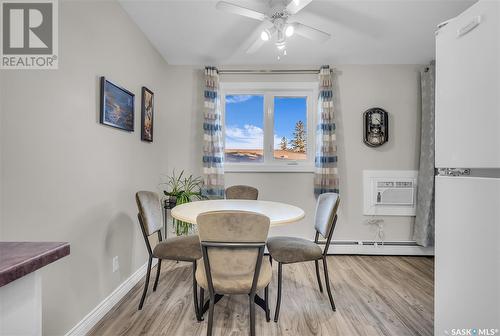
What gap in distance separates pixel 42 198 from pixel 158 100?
78.6 inches

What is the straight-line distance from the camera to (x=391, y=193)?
317 centimetres

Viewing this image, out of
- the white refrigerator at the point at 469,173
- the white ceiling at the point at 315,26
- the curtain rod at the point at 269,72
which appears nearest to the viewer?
the white refrigerator at the point at 469,173

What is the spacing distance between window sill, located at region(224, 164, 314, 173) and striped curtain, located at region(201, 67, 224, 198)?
0.72 feet

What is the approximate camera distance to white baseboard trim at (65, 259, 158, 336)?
1.59 meters

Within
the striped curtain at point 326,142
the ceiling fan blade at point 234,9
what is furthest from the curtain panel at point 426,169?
the ceiling fan blade at point 234,9

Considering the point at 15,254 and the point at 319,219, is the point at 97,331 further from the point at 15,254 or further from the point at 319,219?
the point at 319,219

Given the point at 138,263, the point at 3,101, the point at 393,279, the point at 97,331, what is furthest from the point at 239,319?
the point at 3,101

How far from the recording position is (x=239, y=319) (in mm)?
1814

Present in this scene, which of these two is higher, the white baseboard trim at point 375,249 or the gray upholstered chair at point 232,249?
the gray upholstered chair at point 232,249

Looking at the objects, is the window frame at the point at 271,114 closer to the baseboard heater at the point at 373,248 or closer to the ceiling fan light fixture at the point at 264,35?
the baseboard heater at the point at 373,248

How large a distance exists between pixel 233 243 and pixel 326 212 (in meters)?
1.03

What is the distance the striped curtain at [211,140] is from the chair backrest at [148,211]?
99 centimetres

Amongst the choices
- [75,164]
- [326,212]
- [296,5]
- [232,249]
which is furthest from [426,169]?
[75,164]

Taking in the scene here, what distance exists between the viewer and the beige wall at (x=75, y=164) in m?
1.21
